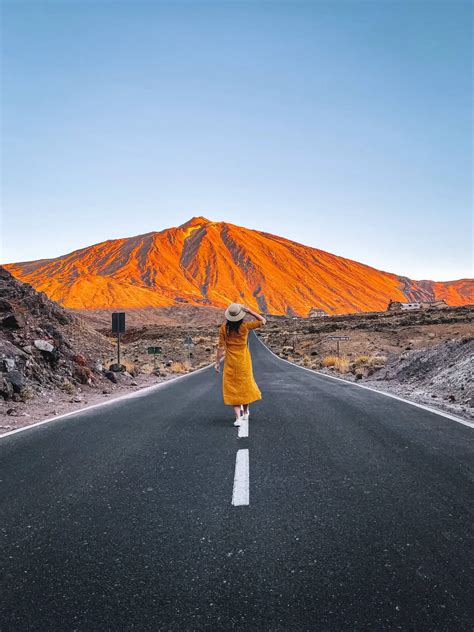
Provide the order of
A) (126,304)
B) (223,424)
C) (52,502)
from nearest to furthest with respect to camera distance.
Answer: (52,502), (223,424), (126,304)

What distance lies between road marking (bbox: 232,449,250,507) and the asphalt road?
66 mm

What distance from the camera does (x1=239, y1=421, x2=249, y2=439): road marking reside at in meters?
6.90

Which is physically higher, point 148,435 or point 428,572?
point 428,572

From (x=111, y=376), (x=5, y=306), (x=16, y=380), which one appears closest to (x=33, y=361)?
(x=16, y=380)

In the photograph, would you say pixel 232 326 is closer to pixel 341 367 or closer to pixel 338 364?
pixel 341 367

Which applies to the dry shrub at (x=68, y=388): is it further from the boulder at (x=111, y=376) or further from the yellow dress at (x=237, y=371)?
the yellow dress at (x=237, y=371)

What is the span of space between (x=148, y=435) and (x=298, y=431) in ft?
7.68

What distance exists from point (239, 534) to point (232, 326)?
4.90m

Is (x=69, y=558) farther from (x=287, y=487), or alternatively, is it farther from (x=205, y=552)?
(x=287, y=487)

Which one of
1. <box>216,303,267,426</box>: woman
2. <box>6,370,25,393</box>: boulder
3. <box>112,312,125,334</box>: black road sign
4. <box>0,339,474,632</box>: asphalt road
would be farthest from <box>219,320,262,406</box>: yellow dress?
<box>112,312,125,334</box>: black road sign

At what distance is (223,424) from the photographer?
26.2 ft

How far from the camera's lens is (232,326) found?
26.2ft

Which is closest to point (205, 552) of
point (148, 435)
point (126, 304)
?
point (148, 435)

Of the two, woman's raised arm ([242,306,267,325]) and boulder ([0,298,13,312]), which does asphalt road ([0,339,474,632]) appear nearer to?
woman's raised arm ([242,306,267,325])
